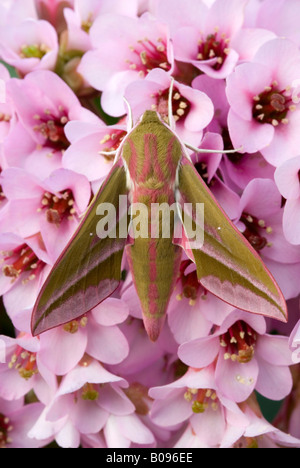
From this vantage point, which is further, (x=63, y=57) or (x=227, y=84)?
(x=63, y=57)

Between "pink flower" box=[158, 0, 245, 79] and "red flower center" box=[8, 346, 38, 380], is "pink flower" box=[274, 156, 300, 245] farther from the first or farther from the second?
"red flower center" box=[8, 346, 38, 380]

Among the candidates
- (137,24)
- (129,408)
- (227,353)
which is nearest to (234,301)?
(227,353)

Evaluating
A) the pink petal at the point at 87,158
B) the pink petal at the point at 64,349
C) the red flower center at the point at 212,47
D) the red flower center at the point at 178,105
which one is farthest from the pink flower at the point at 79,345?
the red flower center at the point at 212,47

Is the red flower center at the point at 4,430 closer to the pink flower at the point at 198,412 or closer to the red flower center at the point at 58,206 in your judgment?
the pink flower at the point at 198,412

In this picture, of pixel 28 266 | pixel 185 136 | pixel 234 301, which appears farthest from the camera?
pixel 28 266

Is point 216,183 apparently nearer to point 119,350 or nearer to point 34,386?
point 119,350

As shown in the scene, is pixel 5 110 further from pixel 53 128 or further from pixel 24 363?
pixel 24 363
